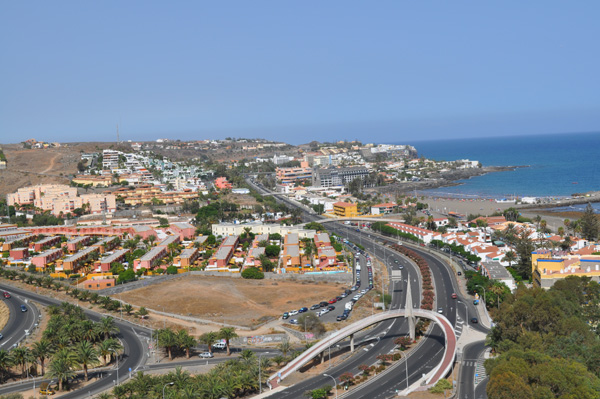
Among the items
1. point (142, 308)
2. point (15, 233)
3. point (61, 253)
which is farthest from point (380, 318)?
point (15, 233)

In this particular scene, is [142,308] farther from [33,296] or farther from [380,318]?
[380,318]

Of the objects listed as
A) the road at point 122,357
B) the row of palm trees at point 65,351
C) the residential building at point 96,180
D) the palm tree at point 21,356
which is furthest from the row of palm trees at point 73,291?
the residential building at point 96,180

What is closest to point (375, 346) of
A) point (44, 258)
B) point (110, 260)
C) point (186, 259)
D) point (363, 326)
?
point (363, 326)

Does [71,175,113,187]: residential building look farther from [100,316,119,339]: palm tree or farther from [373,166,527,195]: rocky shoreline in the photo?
[100,316,119,339]: palm tree

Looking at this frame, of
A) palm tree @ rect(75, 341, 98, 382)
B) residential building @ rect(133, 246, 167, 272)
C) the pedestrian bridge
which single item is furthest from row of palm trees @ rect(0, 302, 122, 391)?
residential building @ rect(133, 246, 167, 272)

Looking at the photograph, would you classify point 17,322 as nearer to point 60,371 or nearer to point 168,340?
point 60,371
